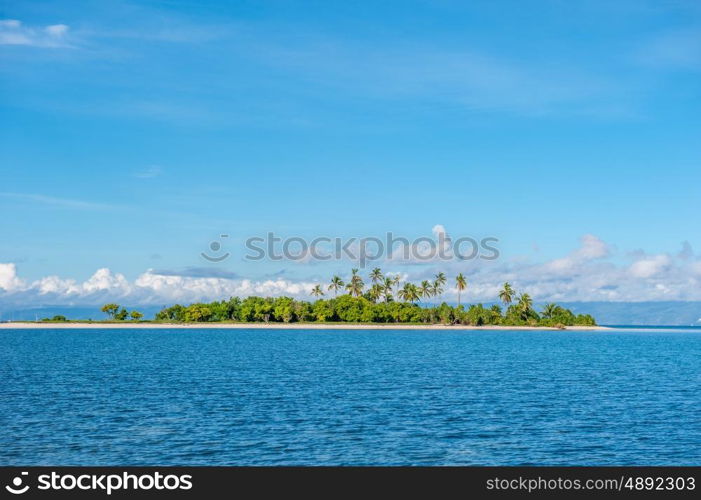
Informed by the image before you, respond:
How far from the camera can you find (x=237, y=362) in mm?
96312

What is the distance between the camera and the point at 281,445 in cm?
3800

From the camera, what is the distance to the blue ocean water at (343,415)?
36.2m

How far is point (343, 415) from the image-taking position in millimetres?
48062

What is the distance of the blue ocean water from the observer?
36219 mm

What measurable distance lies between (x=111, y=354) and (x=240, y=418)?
247 feet

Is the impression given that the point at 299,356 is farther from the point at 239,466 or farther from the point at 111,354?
the point at 239,466
